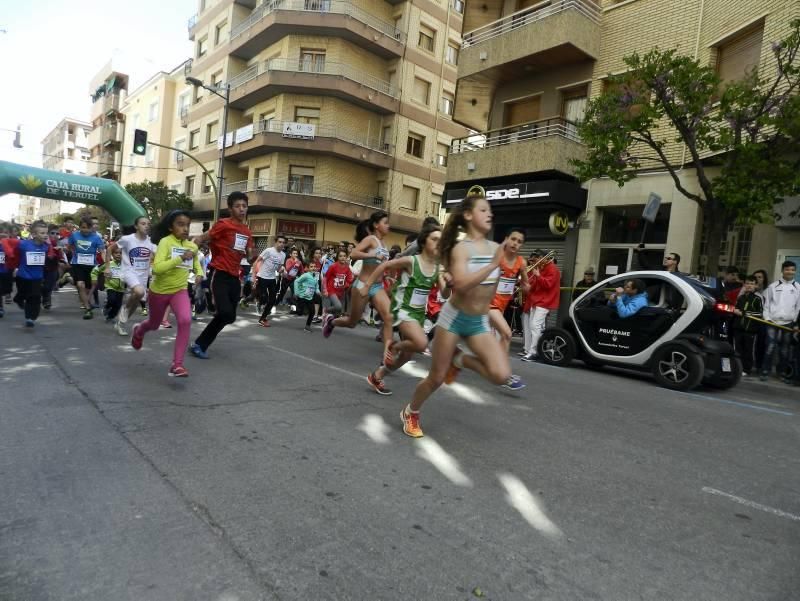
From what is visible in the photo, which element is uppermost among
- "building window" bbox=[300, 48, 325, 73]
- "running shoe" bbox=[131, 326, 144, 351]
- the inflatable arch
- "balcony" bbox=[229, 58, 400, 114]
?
"building window" bbox=[300, 48, 325, 73]

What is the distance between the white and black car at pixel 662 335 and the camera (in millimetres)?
8055

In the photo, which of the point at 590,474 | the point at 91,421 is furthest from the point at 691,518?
the point at 91,421

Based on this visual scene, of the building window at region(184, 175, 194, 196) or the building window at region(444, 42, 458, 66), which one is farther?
the building window at region(184, 175, 194, 196)

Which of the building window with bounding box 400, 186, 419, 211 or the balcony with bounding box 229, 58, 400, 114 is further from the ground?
the balcony with bounding box 229, 58, 400, 114

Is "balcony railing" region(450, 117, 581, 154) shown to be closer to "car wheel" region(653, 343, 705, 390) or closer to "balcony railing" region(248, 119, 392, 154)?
"car wheel" region(653, 343, 705, 390)

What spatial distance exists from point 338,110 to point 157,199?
14.6 metres

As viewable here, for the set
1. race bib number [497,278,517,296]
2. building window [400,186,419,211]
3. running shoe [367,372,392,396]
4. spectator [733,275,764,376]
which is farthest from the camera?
building window [400,186,419,211]

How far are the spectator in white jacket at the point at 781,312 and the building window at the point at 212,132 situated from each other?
33367mm

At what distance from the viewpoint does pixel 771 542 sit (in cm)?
301

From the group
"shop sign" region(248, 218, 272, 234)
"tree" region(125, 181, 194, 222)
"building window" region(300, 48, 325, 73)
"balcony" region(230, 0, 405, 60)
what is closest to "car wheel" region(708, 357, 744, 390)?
"shop sign" region(248, 218, 272, 234)

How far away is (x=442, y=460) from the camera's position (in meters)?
3.97

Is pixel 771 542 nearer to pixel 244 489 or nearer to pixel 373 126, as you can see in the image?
pixel 244 489

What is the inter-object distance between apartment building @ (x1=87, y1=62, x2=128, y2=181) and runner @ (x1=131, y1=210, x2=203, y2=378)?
53064 mm

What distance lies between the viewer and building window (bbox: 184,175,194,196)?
39781 mm
